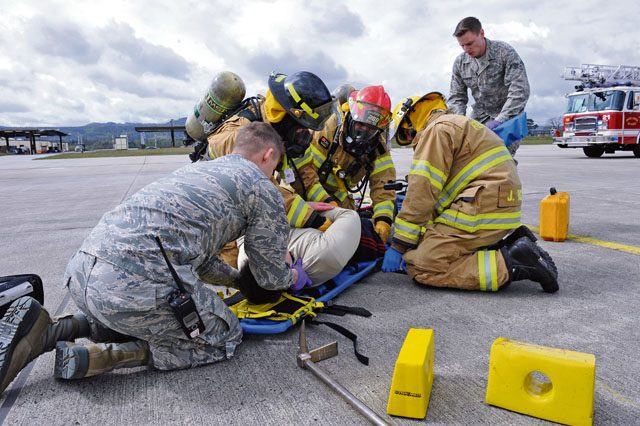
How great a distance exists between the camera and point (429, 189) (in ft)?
10.4

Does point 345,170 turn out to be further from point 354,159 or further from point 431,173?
point 431,173

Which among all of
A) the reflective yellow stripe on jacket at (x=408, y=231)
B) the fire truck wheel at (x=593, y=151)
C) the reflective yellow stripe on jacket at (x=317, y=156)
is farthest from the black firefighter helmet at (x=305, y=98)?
the fire truck wheel at (x=593, y=151)

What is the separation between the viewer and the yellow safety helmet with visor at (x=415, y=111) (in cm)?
353

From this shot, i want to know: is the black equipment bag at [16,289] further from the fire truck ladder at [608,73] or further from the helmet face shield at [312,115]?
the fire truck ladder at [608,73]

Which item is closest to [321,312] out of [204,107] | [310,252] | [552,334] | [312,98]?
[310,252]

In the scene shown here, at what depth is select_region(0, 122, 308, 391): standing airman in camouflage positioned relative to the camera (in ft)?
6.49

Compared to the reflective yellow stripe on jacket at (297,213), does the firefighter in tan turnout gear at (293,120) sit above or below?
above

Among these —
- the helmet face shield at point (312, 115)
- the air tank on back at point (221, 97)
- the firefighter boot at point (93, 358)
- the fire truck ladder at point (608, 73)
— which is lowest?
the firefighter boot at point (93, 358)

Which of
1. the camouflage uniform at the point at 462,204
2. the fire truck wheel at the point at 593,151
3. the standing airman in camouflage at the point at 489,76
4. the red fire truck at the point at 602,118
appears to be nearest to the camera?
the camouflage uniform at the point at 462,204

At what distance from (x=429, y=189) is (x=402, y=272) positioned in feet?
2.26

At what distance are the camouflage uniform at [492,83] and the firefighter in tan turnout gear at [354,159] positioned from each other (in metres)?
1.16

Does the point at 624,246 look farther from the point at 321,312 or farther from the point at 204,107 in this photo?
the point at 204,107

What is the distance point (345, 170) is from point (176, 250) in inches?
98.3

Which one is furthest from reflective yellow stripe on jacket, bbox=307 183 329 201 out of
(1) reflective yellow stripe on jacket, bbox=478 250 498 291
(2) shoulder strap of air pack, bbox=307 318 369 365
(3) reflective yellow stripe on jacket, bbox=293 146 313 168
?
(2) shoulder strap of air pack, bbox=307 318 369 365
